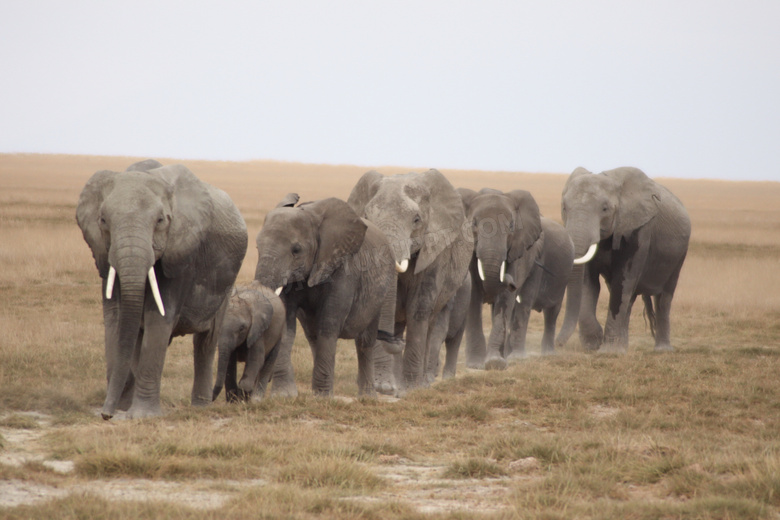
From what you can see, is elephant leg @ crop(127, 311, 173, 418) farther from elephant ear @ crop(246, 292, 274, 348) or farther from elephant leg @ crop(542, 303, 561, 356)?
elephant leg @ crop(542, 303, 561, 356)

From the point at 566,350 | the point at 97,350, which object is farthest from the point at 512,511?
the point at 566,350

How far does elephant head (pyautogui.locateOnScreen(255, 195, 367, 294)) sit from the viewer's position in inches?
338

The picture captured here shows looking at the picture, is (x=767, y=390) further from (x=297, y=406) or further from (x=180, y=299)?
(x=180, y=299)

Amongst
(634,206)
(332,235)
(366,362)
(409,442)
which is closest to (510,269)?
(634,206)

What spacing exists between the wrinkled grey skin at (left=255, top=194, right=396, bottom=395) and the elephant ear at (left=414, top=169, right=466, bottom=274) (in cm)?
107

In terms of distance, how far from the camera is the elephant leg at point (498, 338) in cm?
1216

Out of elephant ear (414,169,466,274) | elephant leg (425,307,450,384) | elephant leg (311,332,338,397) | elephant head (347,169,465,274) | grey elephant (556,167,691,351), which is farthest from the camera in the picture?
grey elephant (556,167,691,351)

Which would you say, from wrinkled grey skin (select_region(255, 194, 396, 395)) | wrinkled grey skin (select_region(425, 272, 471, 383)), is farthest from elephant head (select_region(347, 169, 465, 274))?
wrinkled grey skin (select_region(425, 272, 471, 383))

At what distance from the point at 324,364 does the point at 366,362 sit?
32.7 inches

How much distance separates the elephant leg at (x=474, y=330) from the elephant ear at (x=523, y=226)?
0.75m

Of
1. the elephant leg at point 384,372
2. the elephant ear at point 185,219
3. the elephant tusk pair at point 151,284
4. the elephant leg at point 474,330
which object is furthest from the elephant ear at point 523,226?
the elephant tusk pair at point 151,284

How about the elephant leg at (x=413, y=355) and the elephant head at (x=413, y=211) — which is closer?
the elephant head at (x=413, y=211)

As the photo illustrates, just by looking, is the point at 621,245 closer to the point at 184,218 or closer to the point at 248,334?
the point at 248,334

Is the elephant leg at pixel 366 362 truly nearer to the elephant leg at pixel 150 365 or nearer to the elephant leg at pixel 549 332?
the elephant leg at pixel 150 365
